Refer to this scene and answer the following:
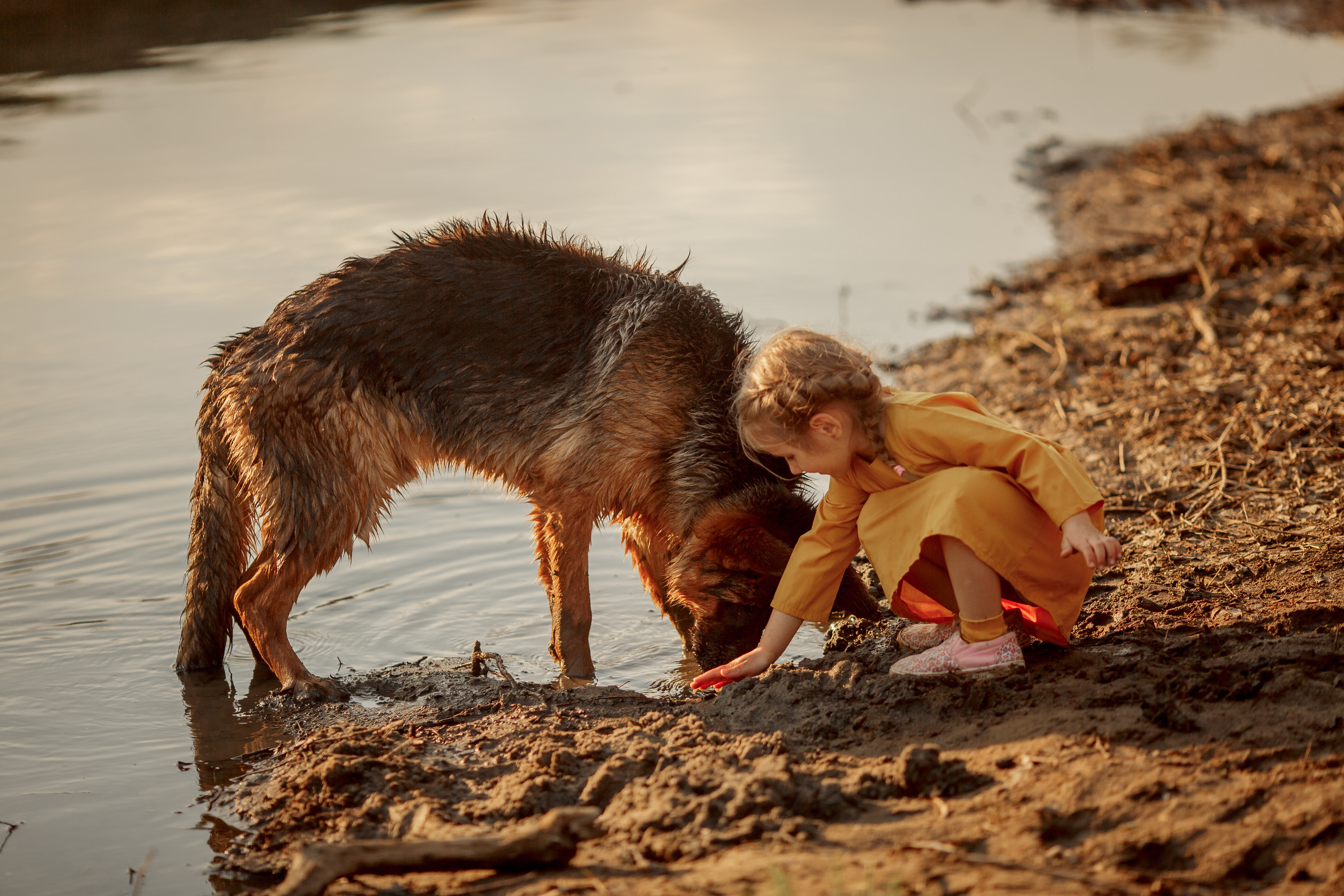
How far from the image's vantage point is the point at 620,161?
49.1 feet

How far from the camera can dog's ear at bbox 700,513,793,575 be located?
5.03 m

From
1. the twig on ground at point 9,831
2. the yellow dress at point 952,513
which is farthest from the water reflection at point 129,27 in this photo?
the yellow dress at point 952,513

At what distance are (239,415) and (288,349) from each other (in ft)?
1.23

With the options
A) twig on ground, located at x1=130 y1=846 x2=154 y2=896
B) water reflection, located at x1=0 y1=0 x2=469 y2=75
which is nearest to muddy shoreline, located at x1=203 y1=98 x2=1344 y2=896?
twig on ground, located at x1=130 y1=846 x2=154 y2=896

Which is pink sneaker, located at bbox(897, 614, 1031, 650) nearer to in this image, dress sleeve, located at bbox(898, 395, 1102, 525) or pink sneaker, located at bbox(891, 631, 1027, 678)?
pink sneaker, located at bbox(891, 631, 1027, 678)

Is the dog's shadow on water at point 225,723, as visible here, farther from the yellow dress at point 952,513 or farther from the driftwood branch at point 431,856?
the yellow dress at point 952,513

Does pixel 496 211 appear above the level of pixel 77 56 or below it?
below

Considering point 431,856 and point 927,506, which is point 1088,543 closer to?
point 927,506

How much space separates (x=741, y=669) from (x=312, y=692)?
1.98 metres

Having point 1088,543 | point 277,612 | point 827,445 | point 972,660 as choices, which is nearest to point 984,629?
point 972,660

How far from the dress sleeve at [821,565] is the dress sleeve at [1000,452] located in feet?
1.35

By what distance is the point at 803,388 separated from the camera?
4.18 meters

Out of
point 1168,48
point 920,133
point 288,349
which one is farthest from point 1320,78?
point 288,349

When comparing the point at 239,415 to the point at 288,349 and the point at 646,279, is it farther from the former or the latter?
the point at 646,279
